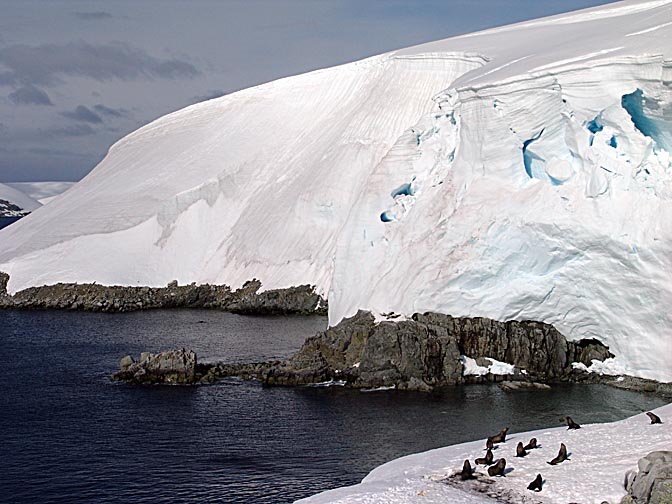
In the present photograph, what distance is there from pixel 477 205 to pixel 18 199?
507 ft

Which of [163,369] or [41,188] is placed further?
[41,188]

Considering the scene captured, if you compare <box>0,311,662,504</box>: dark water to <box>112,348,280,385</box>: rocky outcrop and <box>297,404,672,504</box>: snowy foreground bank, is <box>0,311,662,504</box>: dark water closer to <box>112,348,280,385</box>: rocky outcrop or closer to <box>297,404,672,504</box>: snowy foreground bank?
<box>112,348,280,385</box>: rocky outcrop

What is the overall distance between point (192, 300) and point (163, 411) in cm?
2824

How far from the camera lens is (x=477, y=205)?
3781cm

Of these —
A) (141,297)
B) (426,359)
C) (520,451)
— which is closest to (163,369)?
(426,359)

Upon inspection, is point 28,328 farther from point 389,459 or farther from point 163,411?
point 389,459

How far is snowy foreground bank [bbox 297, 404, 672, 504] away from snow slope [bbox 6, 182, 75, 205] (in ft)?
578

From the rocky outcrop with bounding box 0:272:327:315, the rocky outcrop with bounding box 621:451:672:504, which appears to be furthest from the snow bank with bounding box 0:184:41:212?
the rocky outcrop with bounding box 621:451:672:504

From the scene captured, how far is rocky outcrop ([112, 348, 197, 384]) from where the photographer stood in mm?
36531

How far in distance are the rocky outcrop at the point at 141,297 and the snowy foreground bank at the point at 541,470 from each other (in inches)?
1304

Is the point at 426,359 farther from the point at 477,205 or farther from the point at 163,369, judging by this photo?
the point at 163,369

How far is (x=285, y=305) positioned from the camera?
185 ft

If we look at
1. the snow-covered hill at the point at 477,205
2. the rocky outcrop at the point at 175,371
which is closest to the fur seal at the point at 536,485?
the snow-covered hill at the point at 477,205

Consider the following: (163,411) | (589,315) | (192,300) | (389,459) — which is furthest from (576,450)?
(192,300)
